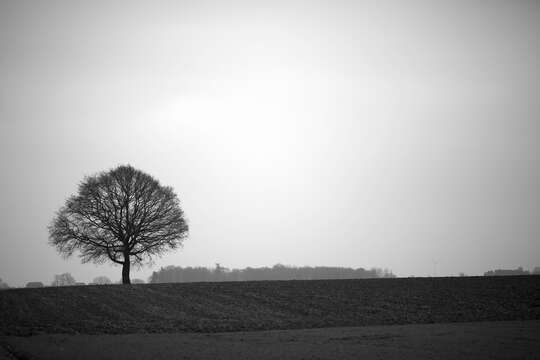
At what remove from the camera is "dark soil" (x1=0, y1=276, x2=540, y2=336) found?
3019 centimetres

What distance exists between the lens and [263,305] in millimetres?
37656

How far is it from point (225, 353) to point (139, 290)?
24.7 meters

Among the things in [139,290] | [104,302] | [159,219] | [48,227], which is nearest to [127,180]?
[159,219]

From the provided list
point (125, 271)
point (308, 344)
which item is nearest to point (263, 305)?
point (308, 344)

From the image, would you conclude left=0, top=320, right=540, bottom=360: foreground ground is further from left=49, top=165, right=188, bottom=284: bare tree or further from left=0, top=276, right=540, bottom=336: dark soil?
left=49, top=165, right=188, bottom=284: bare tree

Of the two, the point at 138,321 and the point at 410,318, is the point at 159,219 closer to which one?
the point at 138,321

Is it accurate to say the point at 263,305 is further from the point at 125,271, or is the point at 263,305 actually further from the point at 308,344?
the point at 125,271

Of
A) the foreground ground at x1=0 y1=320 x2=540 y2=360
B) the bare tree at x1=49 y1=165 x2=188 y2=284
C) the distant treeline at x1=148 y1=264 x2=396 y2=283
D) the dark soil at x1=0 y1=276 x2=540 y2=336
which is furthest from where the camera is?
the distant treeline at x1=148 y1=264 x2=396 y2=283

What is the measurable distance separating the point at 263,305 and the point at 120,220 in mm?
21990

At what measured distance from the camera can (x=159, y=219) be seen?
172 ft

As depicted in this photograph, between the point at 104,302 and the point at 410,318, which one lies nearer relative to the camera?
the point at 410,318

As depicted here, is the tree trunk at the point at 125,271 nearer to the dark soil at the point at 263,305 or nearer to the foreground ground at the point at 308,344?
the dark soil at the point at 263,305

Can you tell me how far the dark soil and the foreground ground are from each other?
3.20 meters

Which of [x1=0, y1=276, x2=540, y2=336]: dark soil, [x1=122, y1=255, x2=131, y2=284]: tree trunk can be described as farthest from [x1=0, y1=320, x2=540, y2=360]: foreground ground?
[x1=122, y1=255, x2=131, y2=284]: tree trunk
